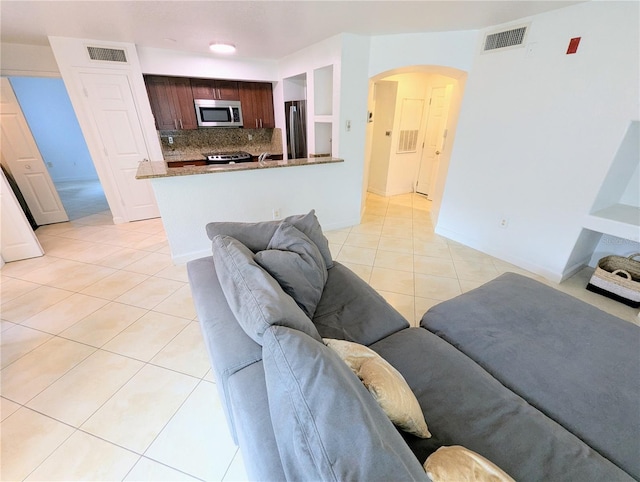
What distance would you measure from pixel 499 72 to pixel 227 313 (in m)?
3.27

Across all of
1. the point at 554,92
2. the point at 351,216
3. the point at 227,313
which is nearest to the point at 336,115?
the point at 351,216

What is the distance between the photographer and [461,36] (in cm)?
277

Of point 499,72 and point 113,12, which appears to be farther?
Result: point 499,72

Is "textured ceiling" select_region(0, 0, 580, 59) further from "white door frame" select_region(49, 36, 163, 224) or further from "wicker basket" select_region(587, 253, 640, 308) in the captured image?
"wicker basket" select_region(587, 253, 640, 308)

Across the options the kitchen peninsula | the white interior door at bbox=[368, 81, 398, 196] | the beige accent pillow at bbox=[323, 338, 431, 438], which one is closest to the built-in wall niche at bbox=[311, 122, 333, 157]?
the kitchen peninsula

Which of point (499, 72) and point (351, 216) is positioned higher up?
point (499, 72)

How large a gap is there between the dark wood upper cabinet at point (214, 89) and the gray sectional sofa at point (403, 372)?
3.80 metres

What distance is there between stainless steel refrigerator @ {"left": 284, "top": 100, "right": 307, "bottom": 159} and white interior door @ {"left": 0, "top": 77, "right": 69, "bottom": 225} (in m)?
→ 3.54

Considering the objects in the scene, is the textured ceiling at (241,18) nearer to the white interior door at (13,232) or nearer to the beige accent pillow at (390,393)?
the white interior door at (13,232)

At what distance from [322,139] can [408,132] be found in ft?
6.23

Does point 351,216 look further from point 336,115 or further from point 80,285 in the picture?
point 80,285

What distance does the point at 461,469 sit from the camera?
0.63 metres

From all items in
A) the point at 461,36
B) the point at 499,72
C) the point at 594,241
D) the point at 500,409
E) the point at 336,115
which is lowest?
→ the point at 594,241

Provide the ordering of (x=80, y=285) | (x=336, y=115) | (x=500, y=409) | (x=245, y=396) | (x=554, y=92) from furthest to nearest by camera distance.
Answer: (x=336, y=115), (x=80, y=285), (x=554, y=92), (x=500, y=409), (x=245, y=396)
